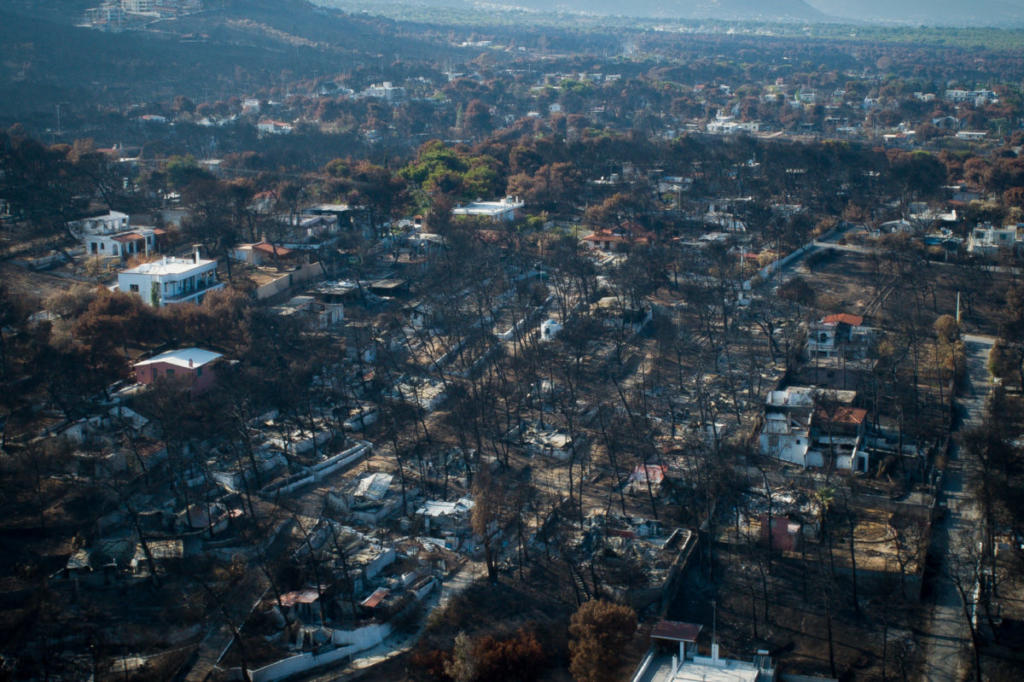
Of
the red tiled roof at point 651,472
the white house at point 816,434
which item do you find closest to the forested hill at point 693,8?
the white house at point 816,434

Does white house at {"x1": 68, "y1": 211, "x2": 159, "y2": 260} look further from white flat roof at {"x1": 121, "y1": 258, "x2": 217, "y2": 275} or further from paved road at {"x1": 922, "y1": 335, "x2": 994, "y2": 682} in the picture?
paved road at {"x1": 922, "y1": 335, "x2": 994, "y2": 682}

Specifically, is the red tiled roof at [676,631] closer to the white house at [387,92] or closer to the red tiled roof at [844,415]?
the red tiled roof at [844,415]

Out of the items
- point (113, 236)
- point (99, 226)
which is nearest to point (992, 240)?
point (113, 236)

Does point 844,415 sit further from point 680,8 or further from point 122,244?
point 680,8

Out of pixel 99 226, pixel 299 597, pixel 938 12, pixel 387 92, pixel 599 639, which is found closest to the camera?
pixel 599 639

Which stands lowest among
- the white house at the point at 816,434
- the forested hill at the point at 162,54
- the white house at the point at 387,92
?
the white house at the point at 816,434

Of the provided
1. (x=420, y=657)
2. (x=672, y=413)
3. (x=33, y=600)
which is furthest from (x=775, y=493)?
(x=33, y=600)
